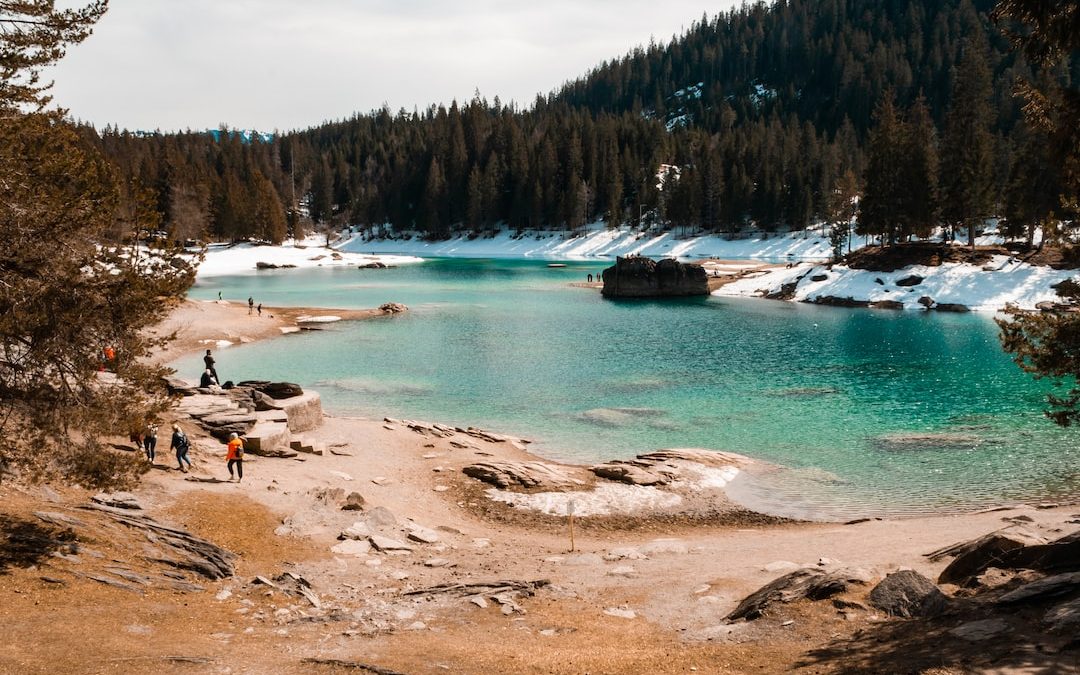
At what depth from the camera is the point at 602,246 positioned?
15025cm

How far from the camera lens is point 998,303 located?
70250 mm

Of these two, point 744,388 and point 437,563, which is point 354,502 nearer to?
point 437,563

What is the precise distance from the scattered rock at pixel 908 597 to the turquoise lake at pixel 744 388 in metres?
11.0

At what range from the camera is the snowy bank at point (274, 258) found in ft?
410

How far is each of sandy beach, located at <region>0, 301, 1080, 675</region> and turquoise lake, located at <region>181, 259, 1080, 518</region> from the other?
16.3ft

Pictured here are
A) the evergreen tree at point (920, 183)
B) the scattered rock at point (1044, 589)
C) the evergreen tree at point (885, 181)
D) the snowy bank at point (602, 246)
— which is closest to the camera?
the scattered rock at point (1044, 589)

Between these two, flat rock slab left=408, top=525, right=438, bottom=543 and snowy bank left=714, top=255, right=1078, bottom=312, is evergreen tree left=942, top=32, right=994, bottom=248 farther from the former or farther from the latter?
flat rock slab left=408, top=525, right=438, bottom=543

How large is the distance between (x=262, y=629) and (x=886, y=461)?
23.5 meters

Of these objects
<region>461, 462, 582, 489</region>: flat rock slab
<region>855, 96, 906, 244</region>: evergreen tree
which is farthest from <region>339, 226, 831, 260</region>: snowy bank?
<region>461, 462, 582, 489</region>: flat rock slab

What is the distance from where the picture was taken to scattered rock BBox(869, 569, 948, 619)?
12.3m

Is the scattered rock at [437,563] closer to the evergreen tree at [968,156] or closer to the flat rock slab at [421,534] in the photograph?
the flat rock slab at [421,534]

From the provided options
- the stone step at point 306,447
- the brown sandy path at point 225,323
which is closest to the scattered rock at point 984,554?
the stone step at point 306,447

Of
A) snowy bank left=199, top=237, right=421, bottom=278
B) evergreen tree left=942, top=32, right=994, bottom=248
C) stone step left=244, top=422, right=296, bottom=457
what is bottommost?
stone step left=244, top=422, right=296, bottom=457

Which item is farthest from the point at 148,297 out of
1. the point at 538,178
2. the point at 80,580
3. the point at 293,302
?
the point at 538,178
